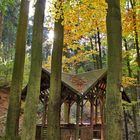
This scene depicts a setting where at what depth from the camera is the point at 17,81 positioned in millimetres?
10852

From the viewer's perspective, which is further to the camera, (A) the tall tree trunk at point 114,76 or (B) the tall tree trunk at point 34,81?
(B) the tall tree trunk at point 34,81

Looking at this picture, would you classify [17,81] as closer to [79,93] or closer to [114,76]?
[79,93]

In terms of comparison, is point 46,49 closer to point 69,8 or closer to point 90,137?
point 90,137

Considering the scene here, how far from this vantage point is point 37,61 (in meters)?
9.55

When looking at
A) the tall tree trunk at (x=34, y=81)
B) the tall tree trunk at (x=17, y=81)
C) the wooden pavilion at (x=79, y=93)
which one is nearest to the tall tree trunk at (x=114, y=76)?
the tall tree trunk at (x=34, y=81)

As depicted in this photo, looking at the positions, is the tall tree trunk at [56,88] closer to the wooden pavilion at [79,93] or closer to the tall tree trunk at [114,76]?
the wooden pavilion at [79,93]

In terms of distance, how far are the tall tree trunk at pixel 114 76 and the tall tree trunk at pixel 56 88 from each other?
254 cm

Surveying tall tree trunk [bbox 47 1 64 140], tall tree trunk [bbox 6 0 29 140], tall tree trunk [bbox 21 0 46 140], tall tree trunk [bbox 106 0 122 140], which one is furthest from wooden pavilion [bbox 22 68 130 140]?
tall tree trunk [bbox 106 0 122 140]

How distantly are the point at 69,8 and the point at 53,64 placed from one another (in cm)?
231

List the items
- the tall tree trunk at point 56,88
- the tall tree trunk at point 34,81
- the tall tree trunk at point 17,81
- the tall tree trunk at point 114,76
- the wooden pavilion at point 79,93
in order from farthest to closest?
the wooden pavilion at point 79,93 < the tall tree trunk at point 17,81 < the tall tree trunk at point 56,88 < the tall tree trunk at point 34,81 < the tall tree trunk at point 114,76

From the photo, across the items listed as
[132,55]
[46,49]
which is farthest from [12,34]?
[132,55]

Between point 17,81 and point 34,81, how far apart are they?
66.9 inches

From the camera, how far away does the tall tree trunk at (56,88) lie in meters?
10.0

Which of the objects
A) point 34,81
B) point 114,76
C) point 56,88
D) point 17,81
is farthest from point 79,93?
point 114,76
